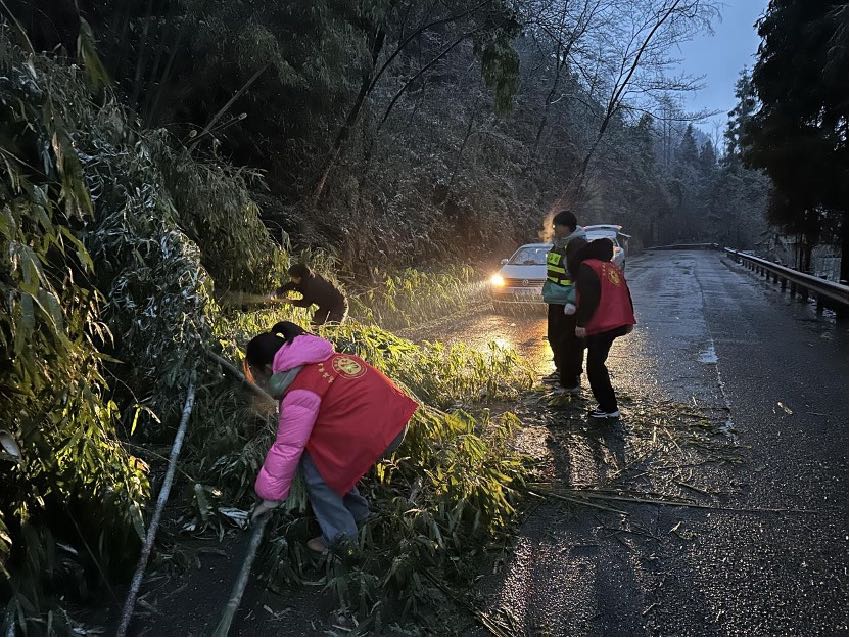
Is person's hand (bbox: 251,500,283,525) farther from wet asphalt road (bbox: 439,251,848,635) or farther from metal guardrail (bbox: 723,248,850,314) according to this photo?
metal guardrail (bbox: 723,248,850,314)

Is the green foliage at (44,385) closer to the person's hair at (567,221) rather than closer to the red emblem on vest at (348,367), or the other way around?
the red emblem on vest at (348,367)

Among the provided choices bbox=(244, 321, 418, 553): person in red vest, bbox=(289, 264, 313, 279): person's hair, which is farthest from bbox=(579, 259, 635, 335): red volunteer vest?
bbox=(289, 264, 313, 279): person's hair

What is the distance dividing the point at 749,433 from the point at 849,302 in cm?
501

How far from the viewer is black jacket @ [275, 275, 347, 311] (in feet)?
21.2

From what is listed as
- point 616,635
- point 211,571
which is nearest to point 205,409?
point 211,571

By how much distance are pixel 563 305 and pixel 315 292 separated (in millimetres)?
2598

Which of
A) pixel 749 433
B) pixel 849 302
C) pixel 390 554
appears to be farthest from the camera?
pixel 849 302

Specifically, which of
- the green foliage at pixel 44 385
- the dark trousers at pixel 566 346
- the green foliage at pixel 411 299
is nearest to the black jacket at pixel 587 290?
the dark trousers at pixel 566 346

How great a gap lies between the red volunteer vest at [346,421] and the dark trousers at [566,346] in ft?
11.0

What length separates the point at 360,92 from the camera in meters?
10.9

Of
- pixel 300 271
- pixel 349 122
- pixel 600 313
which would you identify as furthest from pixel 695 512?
pixel 349 122

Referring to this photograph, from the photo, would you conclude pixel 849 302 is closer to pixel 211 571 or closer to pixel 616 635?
pixel 616 635

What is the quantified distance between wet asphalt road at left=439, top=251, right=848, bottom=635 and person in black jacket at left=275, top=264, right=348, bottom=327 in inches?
96.2

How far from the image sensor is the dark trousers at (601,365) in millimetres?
5086
